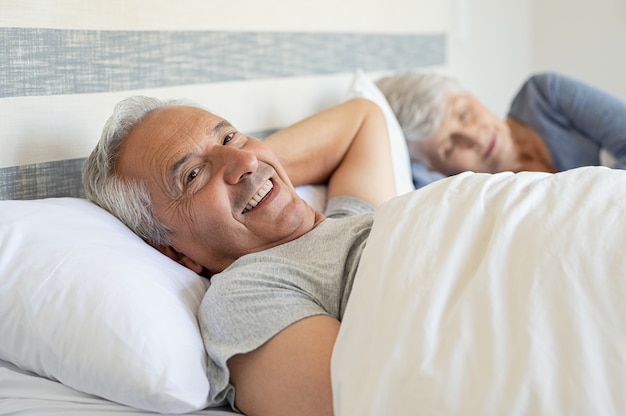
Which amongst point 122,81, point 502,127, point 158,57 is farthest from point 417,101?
point 122,81

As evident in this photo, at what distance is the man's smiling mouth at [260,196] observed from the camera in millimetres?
1353

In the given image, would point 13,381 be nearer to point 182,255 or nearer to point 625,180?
point 182,255

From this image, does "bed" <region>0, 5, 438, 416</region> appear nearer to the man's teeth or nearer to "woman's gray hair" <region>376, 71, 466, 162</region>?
the man's teeth

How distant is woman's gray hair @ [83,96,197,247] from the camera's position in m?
1.36

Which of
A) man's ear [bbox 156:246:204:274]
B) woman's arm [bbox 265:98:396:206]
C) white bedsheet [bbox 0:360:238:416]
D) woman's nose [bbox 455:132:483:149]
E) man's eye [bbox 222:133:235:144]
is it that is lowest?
white bedsheet [bbox 0:360:238:416]

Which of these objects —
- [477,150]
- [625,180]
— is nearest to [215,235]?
[625,180]

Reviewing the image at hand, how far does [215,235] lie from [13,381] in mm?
379

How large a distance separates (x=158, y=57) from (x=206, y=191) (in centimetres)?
46

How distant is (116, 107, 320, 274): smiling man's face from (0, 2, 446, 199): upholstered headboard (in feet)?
0.51

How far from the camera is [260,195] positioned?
1.37m

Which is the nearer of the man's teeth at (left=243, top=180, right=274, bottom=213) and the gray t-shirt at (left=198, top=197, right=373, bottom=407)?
the gray t-shirt at (left=198, top=197, right=373, bottom=407)

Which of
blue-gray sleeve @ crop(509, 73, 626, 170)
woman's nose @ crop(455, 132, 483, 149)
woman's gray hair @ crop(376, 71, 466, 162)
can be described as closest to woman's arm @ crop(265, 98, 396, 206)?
woman's gray hair @ crop(376, 71, 466, 162)

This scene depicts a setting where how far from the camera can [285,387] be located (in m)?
1.09

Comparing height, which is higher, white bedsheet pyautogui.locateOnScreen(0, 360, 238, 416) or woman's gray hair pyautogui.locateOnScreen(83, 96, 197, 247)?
woman's gray hair pyautogui.locateOnScreen(83, 96, 197, 247)
